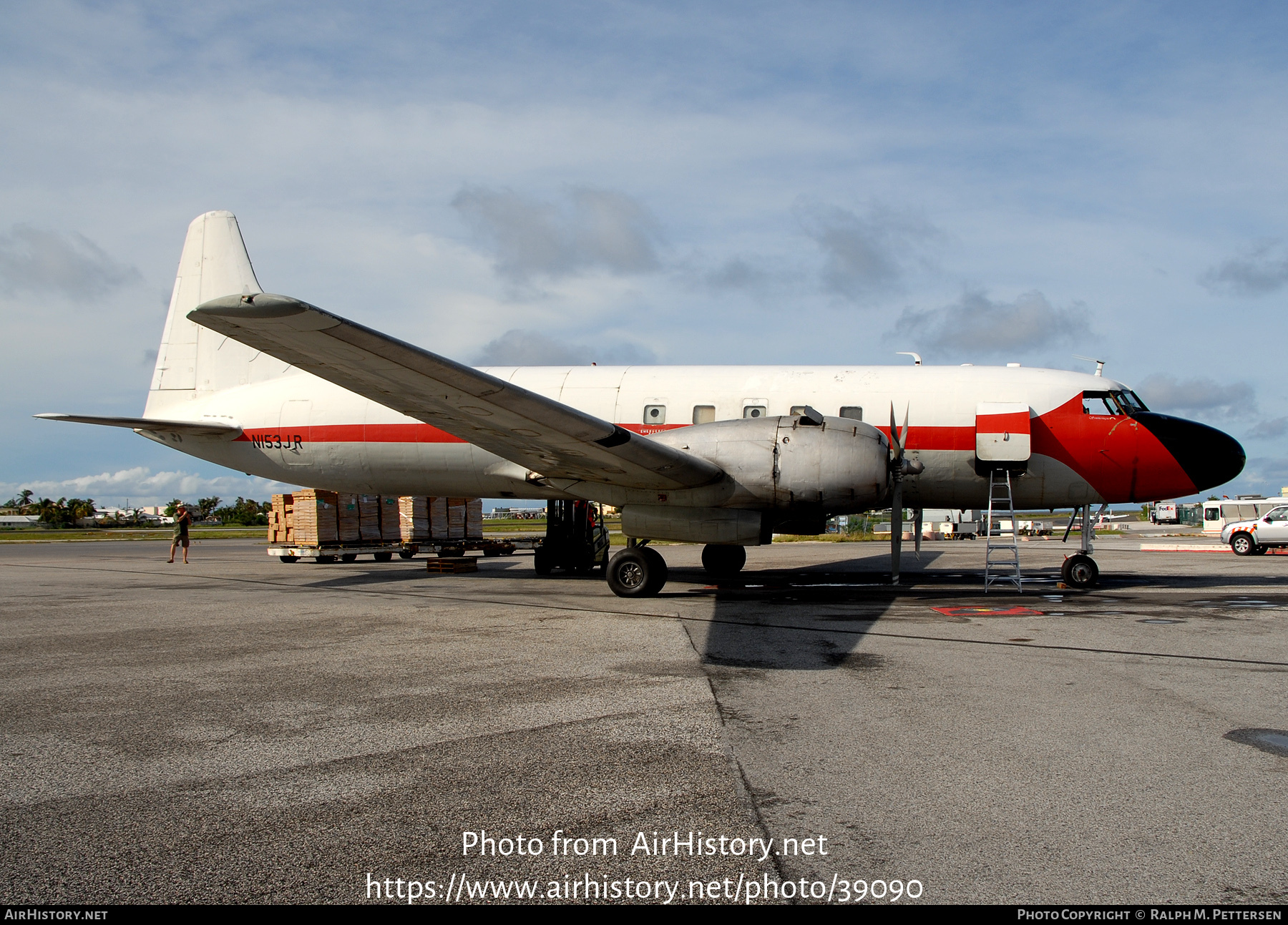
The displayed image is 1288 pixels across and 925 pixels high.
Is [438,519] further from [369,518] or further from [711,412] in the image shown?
[711,412]

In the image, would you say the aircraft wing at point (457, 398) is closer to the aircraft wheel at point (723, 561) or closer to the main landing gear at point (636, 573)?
the main landing gear at point (636, 573)

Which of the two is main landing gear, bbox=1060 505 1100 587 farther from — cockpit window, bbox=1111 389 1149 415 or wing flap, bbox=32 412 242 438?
wing flap, bbox=32 412 242 438

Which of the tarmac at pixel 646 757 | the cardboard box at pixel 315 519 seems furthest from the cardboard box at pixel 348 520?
the tarmac at pixel 646 757

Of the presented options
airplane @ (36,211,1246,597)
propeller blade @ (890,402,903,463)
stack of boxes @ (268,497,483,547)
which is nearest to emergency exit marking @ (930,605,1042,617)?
airplane @ (36,211,1246,597)

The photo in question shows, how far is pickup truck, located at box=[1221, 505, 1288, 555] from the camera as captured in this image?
27.9 m

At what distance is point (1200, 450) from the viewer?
1423cm

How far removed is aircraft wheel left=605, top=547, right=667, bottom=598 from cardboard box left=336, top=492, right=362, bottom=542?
43.2 ft

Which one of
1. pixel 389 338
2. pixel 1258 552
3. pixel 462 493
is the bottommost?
pixel 1258 552

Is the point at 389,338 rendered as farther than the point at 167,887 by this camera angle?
Yes

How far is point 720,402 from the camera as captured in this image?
14.7m

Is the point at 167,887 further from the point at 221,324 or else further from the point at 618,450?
the point at 618,450

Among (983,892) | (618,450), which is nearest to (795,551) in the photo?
(618,450)

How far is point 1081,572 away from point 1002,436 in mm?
3032
